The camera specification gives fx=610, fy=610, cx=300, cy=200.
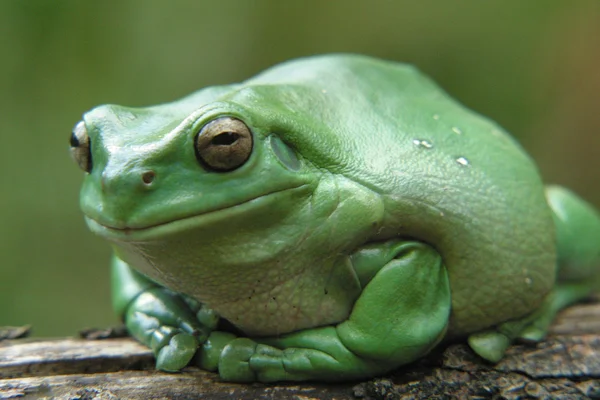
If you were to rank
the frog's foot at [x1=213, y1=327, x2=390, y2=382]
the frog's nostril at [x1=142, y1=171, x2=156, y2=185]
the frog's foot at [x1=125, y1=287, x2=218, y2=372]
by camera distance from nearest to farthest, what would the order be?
the frog's nostril at [x1=142, y1=171, x2=156, y2=185]
the frog's foot at [x1=213, y1=327, x2=390, y2=382]
the frog's foot at [x1=125, y1=287, x2=218, y2=372]

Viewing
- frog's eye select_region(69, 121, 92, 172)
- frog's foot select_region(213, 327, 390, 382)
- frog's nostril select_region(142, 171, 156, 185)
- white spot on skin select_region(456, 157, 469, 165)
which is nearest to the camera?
frog's nostril select_region(142, 171, 156, 185)

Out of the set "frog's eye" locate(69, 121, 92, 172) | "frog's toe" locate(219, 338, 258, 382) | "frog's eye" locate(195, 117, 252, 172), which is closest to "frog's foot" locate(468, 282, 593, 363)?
"frog's toe" locate(219, 338, 258, 382)

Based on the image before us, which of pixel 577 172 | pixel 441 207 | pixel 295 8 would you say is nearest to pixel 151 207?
pixel 441 207

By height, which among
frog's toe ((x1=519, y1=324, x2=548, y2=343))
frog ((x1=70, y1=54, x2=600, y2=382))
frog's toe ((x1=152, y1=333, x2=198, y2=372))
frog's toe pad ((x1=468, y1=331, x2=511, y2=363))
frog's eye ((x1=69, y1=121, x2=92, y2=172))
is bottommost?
frog's toe ((x1=519, y1=324, x2=548, y2=343))

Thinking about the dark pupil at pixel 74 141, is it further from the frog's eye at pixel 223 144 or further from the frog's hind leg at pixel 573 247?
the frog's hind leg at pixel 573 247

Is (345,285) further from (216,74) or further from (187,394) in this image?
(216,74)

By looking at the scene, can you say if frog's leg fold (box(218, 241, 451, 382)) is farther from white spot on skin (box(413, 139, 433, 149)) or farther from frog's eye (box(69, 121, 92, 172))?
frog's eye (box(69, 121, 92, 172))

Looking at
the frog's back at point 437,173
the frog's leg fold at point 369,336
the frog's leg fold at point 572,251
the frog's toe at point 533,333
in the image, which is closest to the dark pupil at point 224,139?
the frog's back at point 437,173
